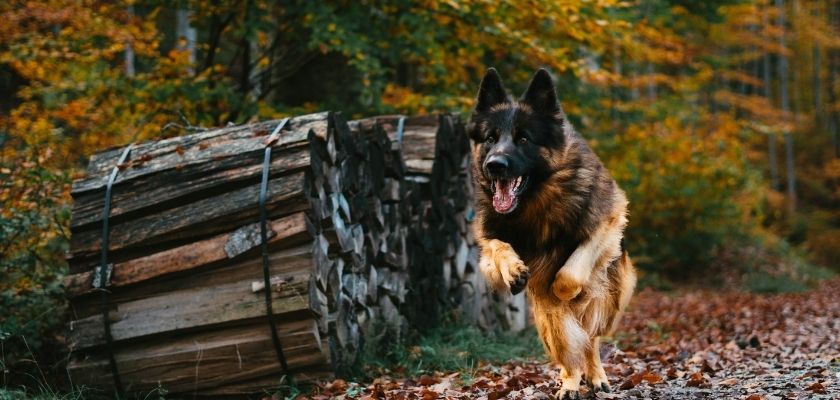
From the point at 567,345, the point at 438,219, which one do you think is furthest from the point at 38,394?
the point at 438,219

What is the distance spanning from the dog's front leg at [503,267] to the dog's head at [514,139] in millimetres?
235

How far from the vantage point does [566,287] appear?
4711 millimetres

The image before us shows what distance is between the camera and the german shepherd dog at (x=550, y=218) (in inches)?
187

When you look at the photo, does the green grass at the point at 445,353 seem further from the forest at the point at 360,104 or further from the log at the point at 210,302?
the log at the point at 210,302

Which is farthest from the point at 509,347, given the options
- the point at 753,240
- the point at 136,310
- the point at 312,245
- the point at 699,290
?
the point at 753,240

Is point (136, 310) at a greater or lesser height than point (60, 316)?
greater

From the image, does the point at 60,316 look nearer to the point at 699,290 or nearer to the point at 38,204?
the point at 38,204

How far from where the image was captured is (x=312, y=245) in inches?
207

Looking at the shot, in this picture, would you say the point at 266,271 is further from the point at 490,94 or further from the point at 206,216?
the point at 490,94

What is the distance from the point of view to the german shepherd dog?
4758mm

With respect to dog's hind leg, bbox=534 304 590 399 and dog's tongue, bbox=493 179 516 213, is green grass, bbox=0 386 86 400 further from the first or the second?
dog's hind leg, bbox=534 304 590 399

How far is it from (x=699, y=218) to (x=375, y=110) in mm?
10327

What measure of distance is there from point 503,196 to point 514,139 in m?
0.37

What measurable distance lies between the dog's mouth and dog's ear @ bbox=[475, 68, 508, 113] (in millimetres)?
631
